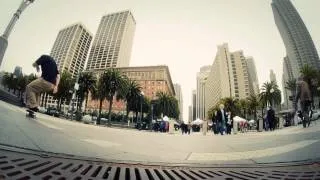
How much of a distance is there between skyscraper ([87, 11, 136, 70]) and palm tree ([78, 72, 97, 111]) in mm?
86

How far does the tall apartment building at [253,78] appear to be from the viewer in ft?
6.19

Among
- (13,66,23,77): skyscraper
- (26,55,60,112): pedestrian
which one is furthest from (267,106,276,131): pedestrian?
(13,66,23,77): skyscraper

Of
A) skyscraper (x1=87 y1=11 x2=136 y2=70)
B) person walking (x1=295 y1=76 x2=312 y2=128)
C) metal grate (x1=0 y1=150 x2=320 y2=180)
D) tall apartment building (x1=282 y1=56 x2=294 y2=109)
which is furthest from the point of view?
skyscraper (x1=87 y1=11 x2=136 y2=70)

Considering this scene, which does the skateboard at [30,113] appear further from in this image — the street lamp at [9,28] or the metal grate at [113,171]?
the street lamp at [9,28]

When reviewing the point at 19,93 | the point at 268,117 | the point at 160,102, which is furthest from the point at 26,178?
the point at 160,102

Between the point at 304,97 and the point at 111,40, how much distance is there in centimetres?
194

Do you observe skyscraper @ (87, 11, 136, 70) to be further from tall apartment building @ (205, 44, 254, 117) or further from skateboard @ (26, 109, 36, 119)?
tall apartment building @ (205, 44, 254, 117)

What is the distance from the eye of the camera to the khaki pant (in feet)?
4.34

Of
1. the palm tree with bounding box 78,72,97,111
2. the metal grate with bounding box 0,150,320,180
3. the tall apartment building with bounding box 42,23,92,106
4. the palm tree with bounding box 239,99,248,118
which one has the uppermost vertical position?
the tall apartment building with bounding box 42,23,92,106

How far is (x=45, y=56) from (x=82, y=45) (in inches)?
30.2

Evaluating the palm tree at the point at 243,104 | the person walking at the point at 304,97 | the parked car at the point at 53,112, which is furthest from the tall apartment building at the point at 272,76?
the parked car at the point at 53,112

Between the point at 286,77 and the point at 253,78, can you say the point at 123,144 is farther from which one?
the point at 286,77

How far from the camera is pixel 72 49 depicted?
2.11 meters

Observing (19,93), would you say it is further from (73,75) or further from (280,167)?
(280,167)
